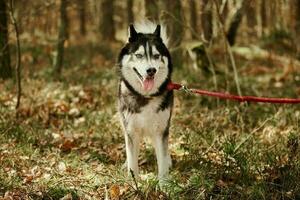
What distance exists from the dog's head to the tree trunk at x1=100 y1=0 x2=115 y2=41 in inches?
520

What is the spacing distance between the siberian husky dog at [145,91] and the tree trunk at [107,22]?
13104 millimetres

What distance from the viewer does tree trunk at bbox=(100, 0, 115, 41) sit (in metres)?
19.3

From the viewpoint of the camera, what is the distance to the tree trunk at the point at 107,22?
63.5 ft

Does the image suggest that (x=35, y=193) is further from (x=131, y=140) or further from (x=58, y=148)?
(x=58, y=148)

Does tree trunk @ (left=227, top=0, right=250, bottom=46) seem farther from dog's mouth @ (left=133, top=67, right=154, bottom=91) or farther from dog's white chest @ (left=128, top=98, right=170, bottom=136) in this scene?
dog's mouth @ (left=133, top=67, right=154, bottom=91)

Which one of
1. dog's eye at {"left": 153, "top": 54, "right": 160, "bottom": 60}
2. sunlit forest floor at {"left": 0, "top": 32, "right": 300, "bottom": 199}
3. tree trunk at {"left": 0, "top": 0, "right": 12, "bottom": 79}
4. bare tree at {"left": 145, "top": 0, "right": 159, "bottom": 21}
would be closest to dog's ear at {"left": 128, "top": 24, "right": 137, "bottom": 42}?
dog's eye at {"left": 153, "top": 54, "right": 160, "bottom": 60}

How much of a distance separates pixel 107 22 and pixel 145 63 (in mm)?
14318

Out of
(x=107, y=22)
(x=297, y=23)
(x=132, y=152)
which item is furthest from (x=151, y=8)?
(x=132, y=152)

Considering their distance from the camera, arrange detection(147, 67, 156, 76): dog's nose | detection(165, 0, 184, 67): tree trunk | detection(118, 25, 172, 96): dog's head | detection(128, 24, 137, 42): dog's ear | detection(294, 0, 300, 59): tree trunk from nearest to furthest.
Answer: detection(147, 67, 156, 76): dog's nose → detection(118, 25, 172, 96): dog's head → detection(128, 24, 137, 42): dog's ear → detection(165, 0, 184, 67): tree trunk → detection(294, 0, 300, 59): tree trunk

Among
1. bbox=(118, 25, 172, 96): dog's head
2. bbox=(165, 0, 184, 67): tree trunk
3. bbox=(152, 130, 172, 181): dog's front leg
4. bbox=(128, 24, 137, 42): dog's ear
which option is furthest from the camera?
bbox=(165, 0, 184, 67): tree trunk

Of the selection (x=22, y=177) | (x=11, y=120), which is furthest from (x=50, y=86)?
(x=22, y=177)

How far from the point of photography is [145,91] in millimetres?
5930

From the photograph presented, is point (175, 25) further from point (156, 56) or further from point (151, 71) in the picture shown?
point (151, 71)

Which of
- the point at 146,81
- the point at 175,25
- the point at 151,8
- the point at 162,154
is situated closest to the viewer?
the point at 146,81
